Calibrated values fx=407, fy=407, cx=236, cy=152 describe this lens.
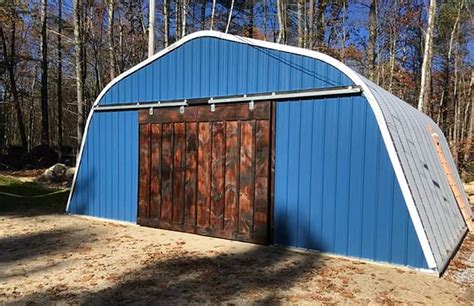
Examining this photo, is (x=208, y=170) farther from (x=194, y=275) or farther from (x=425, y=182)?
(x=425, y=182)

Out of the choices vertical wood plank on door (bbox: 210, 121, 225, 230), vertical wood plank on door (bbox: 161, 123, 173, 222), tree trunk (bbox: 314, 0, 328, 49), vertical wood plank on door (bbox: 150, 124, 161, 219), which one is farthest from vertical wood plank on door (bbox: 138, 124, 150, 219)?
tree trunk (bbox: 314, 0, 328, 49)

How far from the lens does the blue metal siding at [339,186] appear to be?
17.2 feet

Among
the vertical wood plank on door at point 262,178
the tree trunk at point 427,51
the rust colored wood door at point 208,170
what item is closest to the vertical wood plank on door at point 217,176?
the rust colored wood door at point 208,170

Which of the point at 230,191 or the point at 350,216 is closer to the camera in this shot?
the point at 350,216

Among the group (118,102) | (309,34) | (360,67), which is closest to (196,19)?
(309,34)

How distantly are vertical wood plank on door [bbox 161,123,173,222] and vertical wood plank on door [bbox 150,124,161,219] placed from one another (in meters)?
0.09

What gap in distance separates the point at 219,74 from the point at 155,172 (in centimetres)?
225

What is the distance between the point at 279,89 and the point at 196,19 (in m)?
16.9

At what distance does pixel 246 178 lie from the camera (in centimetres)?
657

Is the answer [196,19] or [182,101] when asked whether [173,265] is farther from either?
[196,19]

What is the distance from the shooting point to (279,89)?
6.33 meters

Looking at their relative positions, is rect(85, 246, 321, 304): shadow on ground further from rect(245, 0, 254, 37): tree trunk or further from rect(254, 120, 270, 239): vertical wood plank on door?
rect(245, 0, 254, 37): tree trunk

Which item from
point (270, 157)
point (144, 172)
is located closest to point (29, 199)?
point (144, 172)

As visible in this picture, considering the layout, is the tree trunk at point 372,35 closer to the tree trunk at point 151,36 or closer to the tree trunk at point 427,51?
the tree trunk at point 427,51
